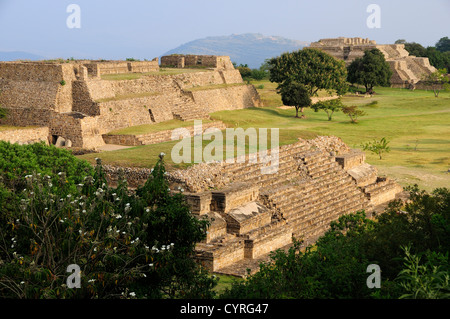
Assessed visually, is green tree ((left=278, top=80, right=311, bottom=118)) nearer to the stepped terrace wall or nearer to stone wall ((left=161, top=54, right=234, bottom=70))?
stone wall ((left=161, top=54, right=234, bottom=70))

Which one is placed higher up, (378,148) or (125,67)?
(125,67)

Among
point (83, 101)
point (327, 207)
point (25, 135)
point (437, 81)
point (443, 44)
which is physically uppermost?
point (443, 44)

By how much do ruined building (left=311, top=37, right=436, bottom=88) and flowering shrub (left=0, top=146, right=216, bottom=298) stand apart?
5406 cm

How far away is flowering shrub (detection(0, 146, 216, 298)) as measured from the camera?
9.80 meters

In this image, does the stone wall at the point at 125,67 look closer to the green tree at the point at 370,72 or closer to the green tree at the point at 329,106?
the green tree at the point at 329,106

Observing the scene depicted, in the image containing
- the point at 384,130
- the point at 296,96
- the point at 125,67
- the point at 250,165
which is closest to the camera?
the point at 250,165

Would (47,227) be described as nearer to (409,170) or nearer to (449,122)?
(409,170)

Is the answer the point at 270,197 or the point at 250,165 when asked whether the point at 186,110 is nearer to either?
the point at 250,165

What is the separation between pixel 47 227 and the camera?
10.4 metres

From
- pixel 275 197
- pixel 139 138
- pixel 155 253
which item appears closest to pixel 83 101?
pixel 139 138

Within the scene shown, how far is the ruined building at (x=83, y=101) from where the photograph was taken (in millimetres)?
25484

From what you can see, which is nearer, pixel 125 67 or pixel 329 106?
pixel 125 67

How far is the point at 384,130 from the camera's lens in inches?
1409

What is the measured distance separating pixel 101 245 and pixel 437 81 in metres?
53.7
